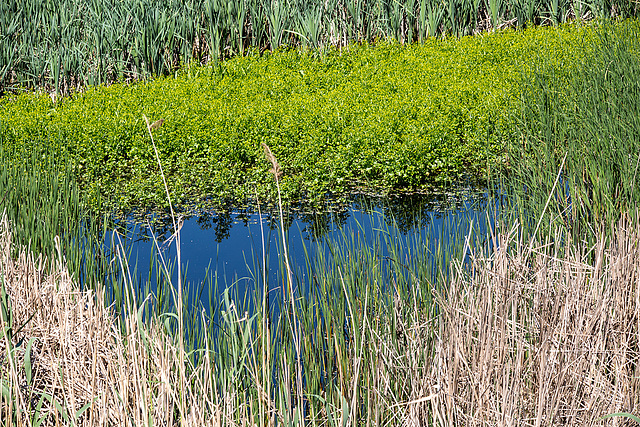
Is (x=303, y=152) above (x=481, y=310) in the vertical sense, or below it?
above

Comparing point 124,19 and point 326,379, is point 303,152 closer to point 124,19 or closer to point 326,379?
point 326,379

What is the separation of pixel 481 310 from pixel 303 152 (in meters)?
3.91

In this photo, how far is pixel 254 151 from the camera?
642 cm

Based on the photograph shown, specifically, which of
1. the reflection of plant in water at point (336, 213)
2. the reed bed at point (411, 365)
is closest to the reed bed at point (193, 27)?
the reflection of plant in water at point (336, 213)

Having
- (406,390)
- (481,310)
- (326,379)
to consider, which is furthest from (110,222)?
(481,310)

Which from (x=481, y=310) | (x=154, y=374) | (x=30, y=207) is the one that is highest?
(x=30, y=207)

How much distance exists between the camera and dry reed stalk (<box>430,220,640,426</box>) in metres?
2.38

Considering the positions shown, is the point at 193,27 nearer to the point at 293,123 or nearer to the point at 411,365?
the point at 293,123

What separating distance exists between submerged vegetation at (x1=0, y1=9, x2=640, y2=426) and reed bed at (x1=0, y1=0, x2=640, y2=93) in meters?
0.55

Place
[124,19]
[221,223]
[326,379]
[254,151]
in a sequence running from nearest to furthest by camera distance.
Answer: [326,379], [221,223], [254,151], [124,19]

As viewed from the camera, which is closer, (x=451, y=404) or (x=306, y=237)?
(x=451, y=404)

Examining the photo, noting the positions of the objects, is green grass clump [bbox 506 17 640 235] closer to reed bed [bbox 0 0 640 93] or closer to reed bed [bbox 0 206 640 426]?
reed bed [bbox 0 206 640 426]

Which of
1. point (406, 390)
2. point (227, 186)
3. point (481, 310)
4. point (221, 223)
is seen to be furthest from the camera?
point (227, 186)

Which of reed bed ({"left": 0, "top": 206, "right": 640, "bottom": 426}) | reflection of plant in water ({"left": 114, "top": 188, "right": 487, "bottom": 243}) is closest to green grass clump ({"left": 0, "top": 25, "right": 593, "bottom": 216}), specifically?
reflection of plant in water ({"left": 114, "top": 188, "right": 487, "bottom": 243})
